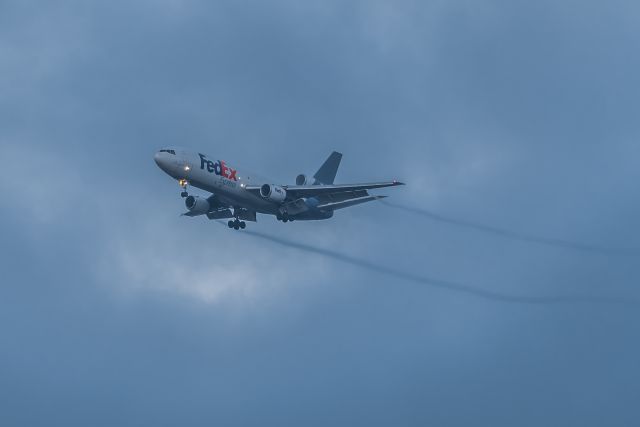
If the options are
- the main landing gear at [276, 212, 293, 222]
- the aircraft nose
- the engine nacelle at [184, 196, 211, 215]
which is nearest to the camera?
the aircraft nose

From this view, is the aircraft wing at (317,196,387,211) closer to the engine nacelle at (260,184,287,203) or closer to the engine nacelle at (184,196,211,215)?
the engine nacelle at (260,184,287,203)

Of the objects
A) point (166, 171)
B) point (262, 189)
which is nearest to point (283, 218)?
point (262, 189)

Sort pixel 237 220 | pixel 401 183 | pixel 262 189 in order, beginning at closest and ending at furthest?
1. pixel 401 183
2. pixel 262 189
3. pixel 237 220

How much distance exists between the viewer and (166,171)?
103 m

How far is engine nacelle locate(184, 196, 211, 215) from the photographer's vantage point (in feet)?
370

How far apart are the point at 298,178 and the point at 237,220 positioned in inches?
316

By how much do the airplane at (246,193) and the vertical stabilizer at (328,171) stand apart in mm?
2929

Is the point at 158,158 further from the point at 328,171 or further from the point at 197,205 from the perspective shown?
the point at 328,171

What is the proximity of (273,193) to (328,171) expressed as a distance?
14.3m

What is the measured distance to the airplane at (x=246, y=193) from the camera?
103375 millimetres

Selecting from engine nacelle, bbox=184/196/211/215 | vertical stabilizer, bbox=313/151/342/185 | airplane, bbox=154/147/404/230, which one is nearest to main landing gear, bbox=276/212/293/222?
airplane, bbox=154/147/404/230

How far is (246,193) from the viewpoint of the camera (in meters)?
107

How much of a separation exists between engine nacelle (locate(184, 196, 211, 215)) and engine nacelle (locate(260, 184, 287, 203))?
981 cm

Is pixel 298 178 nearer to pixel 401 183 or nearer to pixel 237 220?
pixel 237 220
